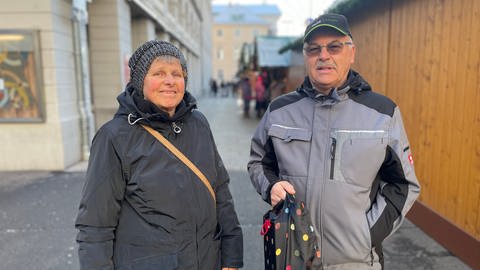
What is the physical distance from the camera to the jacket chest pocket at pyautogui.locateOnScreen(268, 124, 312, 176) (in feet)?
5.85

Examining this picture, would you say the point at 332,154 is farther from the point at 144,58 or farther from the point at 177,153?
the point at 144,58

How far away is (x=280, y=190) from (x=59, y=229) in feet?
11.5

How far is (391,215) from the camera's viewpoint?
1743 mm

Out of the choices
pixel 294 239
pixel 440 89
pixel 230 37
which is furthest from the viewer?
pixel 230 37

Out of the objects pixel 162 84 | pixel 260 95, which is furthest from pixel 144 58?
pixel 260 95

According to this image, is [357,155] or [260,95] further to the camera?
[260,95]

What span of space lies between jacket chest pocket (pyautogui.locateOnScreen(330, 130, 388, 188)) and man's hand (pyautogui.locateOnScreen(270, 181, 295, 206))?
204 mm

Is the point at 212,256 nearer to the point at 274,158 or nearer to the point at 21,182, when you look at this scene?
the point at 274,158

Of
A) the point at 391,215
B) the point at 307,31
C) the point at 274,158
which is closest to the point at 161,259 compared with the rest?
the point at 274,158

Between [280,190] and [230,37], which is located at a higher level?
[230,37]

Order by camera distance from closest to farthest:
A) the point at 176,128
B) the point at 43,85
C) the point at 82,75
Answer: the point at 176,128
the point at 43,85
the point at 82,75

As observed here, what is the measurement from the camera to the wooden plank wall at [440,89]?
11.0 feet

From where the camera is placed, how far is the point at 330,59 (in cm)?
179

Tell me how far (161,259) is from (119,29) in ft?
27.7
